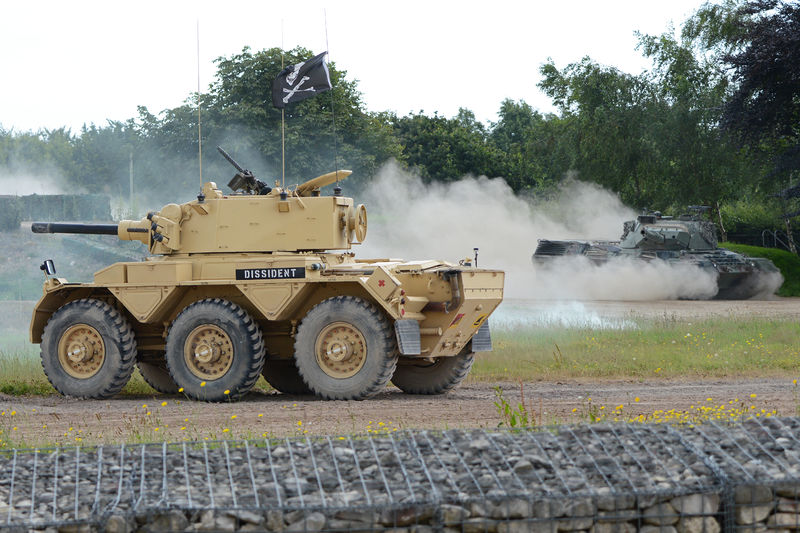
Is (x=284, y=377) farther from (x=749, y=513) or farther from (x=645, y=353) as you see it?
(x=749, y=513)

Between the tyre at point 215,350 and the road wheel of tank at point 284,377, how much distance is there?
173 centimetres

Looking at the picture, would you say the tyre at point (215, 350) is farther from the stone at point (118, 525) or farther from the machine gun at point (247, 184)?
the stone at point (118, 525)

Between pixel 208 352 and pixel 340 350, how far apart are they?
1.72 metres

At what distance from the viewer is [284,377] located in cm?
1588

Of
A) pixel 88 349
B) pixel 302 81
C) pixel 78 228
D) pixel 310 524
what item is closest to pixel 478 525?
pixel 310 524

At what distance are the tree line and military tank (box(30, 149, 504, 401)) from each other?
17.1 metres

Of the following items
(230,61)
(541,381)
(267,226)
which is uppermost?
(230,61)

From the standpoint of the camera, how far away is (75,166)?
2212 inches

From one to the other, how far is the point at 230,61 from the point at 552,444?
32.6 m

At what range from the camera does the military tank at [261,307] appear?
44.5 feet

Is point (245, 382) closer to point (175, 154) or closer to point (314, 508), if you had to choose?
point (314, 508)

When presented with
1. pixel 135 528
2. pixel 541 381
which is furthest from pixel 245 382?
pixel 135 528

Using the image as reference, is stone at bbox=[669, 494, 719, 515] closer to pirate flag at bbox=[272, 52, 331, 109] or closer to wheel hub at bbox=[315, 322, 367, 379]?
wheel hub at bbox=[315, 322, 367, 379]

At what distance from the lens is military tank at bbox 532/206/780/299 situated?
31.6 metres
